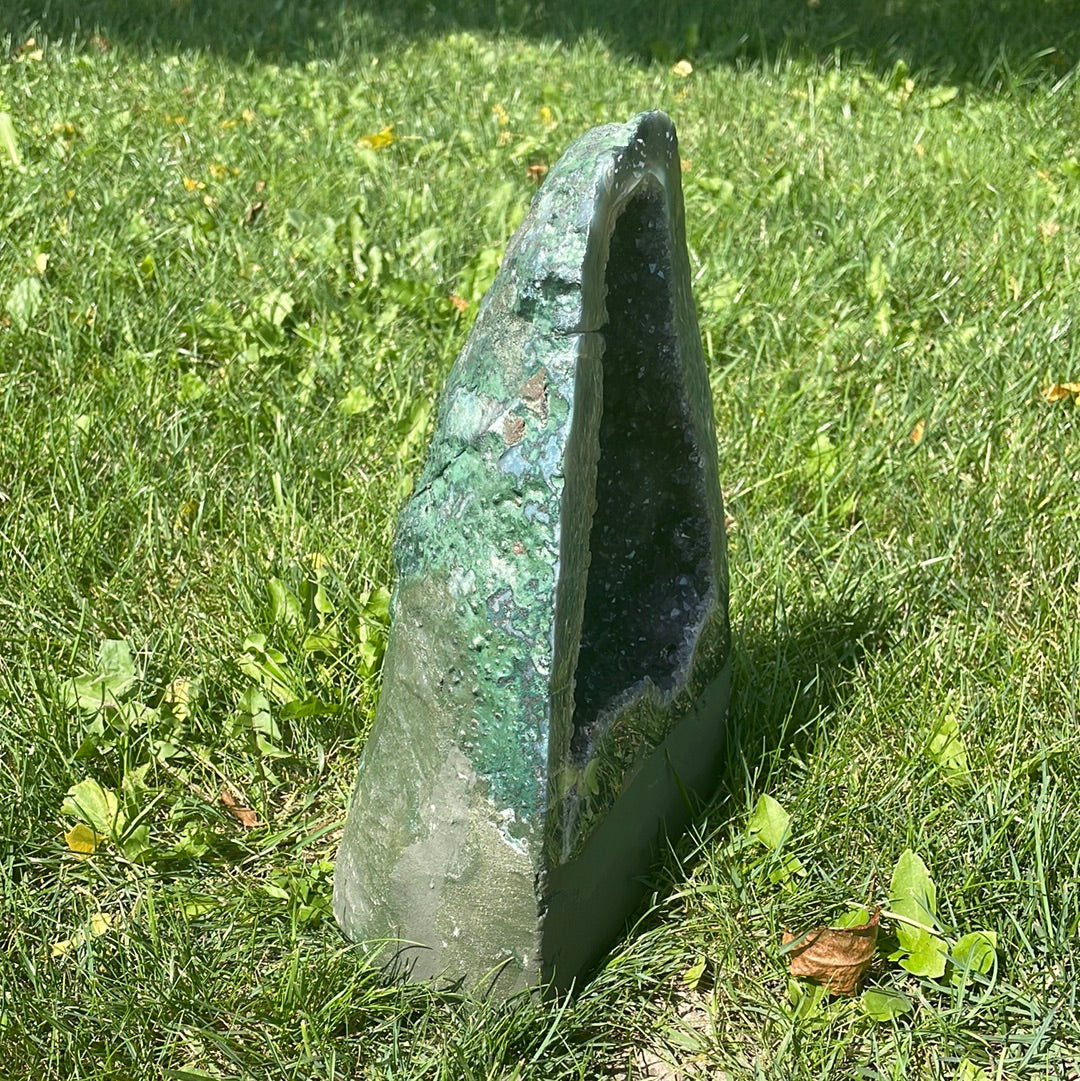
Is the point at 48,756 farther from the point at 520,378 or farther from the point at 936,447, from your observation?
the point at 936,447

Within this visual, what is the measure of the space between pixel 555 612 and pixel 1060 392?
2331 mm

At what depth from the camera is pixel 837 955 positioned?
78.0 inches

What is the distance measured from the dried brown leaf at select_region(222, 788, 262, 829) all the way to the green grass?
22mm

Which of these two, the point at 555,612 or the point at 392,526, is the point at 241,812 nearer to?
the point at 392,526

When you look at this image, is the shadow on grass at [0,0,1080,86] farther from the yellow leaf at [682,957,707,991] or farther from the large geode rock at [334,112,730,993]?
the yellow leaf at [682,957,707,991]

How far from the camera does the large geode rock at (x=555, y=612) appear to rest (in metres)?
1.62

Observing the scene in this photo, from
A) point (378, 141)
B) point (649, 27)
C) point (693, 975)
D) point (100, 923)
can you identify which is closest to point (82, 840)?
point (100, 923)

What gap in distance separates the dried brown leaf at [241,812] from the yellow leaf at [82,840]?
0.24 meters

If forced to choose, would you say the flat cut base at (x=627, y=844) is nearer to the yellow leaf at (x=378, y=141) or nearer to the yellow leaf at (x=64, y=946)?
the yellow leaf at (x=64, y=946)

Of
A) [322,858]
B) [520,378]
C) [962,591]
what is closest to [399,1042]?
[322,858]

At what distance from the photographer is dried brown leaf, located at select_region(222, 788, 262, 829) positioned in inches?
91.6

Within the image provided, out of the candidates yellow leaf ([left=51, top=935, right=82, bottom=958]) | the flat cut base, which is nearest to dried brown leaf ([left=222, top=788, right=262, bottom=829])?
yellow leaf ([left=51, top=935, right=82, bottom=958])

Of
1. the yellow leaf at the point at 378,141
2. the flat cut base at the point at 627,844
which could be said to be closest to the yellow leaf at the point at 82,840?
the flat cut base at the point at 627,844

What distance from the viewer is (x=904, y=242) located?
169 inches
